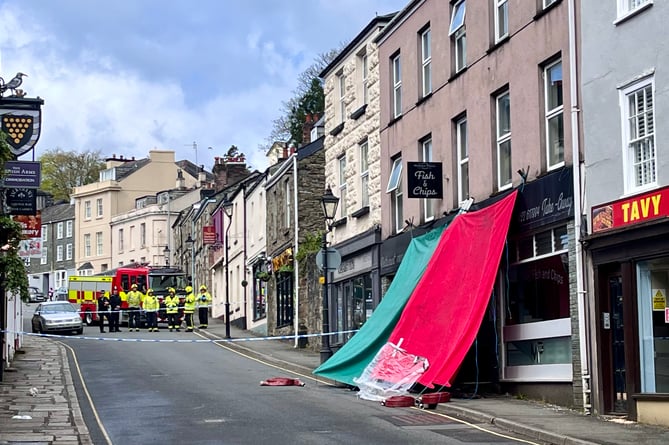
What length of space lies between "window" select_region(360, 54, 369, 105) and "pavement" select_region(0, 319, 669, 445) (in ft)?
25.4

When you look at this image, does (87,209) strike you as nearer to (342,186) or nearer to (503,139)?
(342,186)

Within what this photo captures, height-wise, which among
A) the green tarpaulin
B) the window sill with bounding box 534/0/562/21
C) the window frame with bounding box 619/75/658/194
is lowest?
the green tarpaulin

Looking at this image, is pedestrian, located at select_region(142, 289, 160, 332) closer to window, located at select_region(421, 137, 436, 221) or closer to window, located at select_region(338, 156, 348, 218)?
window, located at select_region(338, 156, 348, 218)

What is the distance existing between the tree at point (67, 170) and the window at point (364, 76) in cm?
7519

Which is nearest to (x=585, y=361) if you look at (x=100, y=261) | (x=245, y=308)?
(x=245, y=308)

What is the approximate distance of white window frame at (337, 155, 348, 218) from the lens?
104 ft

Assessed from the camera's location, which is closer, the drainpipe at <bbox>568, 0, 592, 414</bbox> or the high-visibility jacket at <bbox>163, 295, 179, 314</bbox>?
the drainpipe at <bbox>568, 0, 592, 414</bbox>

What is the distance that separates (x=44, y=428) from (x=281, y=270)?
903 inches

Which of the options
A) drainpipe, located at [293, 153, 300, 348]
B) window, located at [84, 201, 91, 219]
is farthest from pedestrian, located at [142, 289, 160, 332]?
window, located at [84, 201, 91, 219]

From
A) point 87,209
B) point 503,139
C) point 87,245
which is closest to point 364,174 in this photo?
point 503,139

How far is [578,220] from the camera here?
17.4m

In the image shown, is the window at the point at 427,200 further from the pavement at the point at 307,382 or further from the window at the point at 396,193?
the pavement at the point at 307,382

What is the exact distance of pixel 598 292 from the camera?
55.8 feet

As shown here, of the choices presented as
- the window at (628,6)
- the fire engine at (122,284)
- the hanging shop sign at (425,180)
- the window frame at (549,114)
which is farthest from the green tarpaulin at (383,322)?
the fire engine at (122,284)
